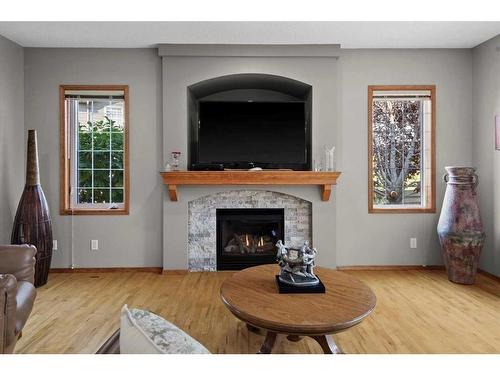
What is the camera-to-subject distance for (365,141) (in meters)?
4.19

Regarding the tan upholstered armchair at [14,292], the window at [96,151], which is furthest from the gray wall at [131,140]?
the tan upholstered armchair at [14,292]

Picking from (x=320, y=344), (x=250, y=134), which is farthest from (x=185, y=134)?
(x=320, y=344)

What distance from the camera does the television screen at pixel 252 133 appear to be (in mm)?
4141

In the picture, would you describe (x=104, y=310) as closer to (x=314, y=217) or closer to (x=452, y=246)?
(x=314, y=217)

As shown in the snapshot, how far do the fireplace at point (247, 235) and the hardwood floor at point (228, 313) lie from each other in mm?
271

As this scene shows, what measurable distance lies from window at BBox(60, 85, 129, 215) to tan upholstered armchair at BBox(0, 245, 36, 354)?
1.88 meters

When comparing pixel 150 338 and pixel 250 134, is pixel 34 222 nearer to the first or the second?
pixel 250 134

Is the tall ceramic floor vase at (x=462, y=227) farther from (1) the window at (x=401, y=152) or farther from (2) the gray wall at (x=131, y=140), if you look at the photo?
(2) the gray wall at (x=131, y=140)

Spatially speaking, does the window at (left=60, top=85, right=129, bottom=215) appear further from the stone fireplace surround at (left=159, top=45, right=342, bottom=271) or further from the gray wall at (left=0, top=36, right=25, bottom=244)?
the stone fireplace surround at (left=159, top=45, right=342, bottom=271)

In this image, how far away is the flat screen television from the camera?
4141mm

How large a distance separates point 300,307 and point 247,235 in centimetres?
231

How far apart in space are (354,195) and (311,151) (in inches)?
28.4
